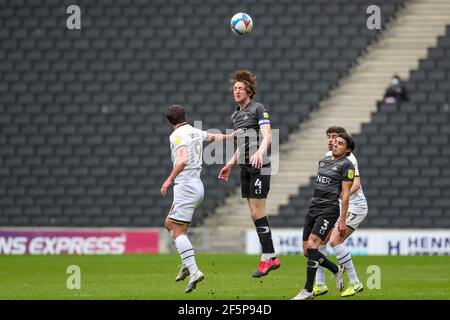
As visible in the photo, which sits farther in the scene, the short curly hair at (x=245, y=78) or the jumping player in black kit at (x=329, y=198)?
the short curly hair at (x=245, y=78)

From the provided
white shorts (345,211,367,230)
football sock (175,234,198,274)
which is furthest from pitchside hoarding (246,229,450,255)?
football sock (175,234,198,274)

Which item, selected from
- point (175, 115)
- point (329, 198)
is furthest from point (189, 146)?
point (329, 198)

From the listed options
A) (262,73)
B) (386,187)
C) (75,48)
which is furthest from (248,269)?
(75,48)

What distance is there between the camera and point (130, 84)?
28.8 metres

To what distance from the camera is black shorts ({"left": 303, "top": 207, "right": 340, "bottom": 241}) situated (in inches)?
448

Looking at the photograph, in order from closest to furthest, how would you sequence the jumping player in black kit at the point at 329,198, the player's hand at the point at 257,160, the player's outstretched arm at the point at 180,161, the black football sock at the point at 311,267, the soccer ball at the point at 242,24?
the black football sock at the point at 311,267, the jumping player in black kit at the point at 329,198, the player's outstretched arm at the point at 180,161, the player's hand at the point at 257,160, the soccer ball at the point at 242,24

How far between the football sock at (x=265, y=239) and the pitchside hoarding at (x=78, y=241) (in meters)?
12.7

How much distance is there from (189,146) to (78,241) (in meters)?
13.5

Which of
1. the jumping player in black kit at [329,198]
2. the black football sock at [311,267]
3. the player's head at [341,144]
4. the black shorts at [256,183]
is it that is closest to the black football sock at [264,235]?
the black shorts at [256,183]

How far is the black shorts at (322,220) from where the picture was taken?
11.4 m

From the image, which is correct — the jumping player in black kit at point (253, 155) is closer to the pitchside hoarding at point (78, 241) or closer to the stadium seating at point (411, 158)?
the pitchside hoarding at point (78, 241)

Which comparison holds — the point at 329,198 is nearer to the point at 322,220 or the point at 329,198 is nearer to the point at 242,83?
the point at 322,220

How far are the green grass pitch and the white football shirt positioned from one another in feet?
4.70

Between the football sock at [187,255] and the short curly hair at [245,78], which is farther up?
the short curly hair at [245,78]
